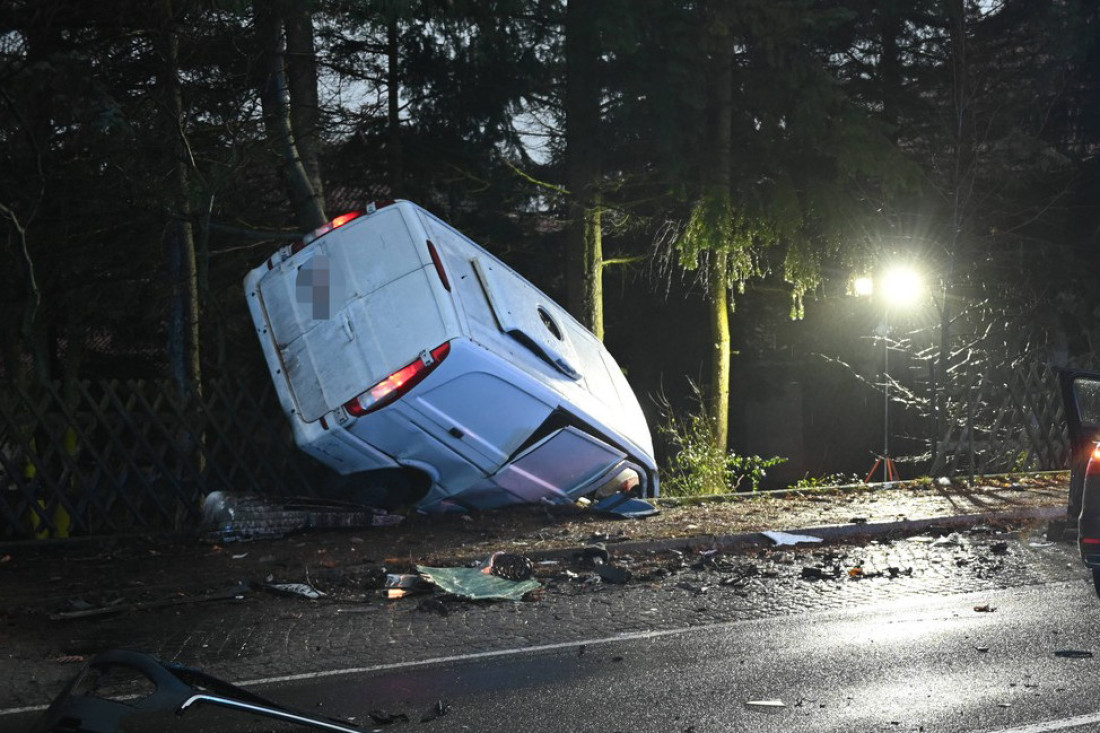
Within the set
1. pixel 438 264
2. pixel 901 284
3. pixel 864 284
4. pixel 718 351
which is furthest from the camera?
pixel 718 351

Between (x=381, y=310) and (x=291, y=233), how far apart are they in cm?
546

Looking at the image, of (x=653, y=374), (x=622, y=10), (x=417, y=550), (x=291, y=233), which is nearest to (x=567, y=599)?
(x=417, y=550)

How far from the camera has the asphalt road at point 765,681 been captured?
5.39 metres

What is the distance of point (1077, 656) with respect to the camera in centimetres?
657

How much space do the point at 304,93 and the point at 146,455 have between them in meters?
5.99

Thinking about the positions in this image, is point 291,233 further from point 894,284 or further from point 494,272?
point 894,284

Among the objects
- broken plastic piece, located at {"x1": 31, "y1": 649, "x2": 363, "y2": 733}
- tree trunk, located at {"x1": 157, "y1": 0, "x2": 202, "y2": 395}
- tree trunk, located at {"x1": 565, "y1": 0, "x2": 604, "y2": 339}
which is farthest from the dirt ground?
tree trunk, located at {"x1": 565, "y1": 0, "x2": 604, "y2": 339}

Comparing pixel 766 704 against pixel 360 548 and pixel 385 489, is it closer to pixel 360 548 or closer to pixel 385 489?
pixel 360 548

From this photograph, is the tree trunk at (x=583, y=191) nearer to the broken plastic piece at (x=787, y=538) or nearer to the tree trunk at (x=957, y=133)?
the tree trunk at (x=957, y=133)

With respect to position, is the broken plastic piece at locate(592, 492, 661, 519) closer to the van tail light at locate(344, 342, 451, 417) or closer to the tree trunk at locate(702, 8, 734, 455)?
the van tail light at locate(344, 342, 451, 417)

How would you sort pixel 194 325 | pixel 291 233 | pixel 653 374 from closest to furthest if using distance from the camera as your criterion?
pixel 194 325, pixel 291 233, pixel 653 374

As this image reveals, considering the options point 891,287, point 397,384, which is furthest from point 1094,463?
point 891,287

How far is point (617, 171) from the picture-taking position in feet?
76.5

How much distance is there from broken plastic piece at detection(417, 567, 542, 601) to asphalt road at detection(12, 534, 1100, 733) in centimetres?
145
